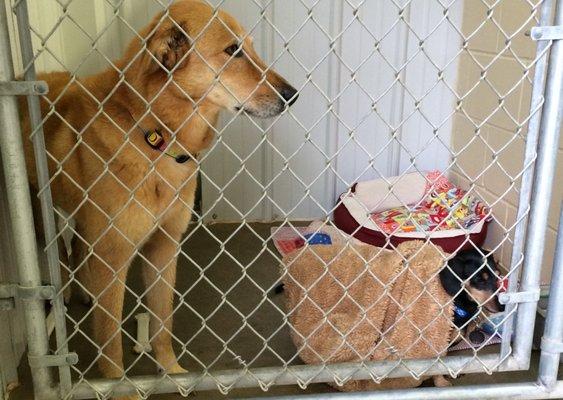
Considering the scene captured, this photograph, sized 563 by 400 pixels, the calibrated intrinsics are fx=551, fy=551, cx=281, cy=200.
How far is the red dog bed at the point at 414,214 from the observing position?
10.2ft

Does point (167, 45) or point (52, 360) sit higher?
point (167, 45)

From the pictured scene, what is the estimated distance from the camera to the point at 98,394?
5.14ft

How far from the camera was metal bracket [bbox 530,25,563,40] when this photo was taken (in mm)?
1449

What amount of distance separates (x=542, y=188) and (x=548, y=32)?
43 cm

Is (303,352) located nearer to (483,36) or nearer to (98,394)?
(98,394)

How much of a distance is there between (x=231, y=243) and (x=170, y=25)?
75.8 inches

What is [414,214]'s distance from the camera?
3467 mm

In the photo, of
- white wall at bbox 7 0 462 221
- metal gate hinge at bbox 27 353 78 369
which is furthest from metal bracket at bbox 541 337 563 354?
white wall at bbox 7 0 462 221

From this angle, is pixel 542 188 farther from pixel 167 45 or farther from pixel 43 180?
pixel 43 180

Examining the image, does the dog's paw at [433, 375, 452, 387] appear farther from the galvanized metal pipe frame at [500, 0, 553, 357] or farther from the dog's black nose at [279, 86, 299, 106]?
the dog's black nose at [279, 86, 299, 106]

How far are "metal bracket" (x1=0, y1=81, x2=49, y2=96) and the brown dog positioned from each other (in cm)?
37

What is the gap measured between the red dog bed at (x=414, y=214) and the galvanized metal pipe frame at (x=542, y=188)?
128 cm

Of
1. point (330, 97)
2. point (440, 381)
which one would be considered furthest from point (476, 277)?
point (330, 97)

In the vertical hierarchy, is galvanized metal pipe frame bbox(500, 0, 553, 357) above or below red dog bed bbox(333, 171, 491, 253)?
above
